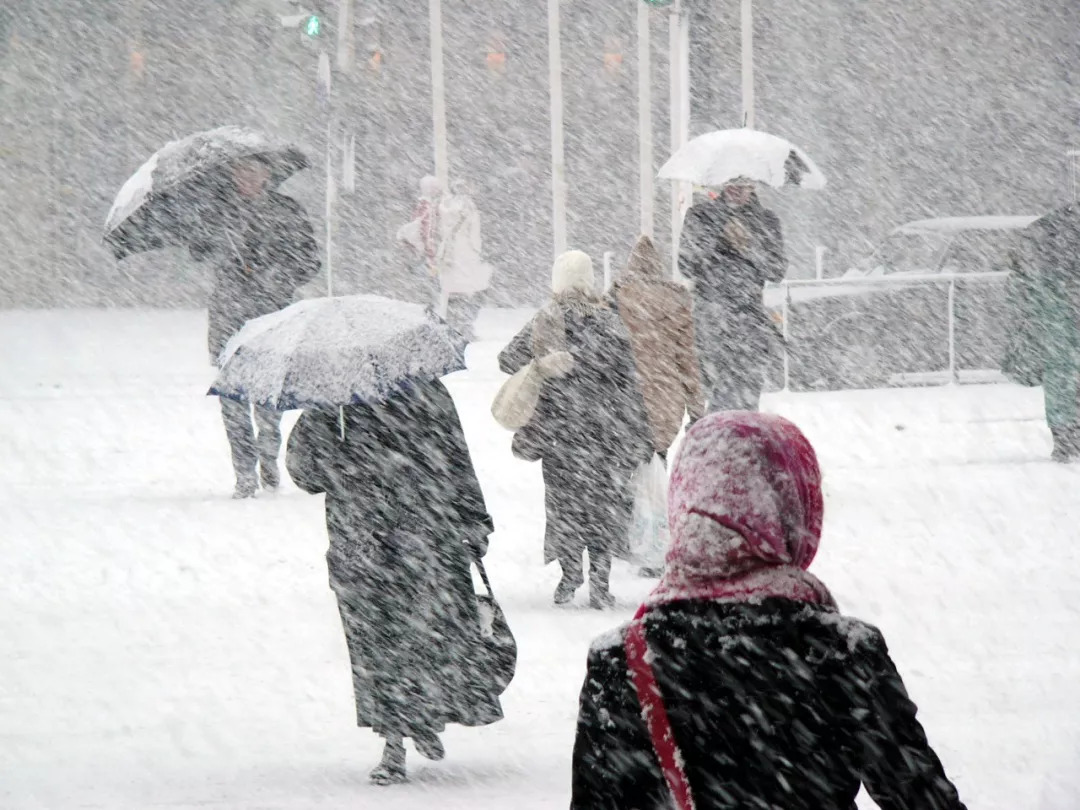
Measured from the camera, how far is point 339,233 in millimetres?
26734

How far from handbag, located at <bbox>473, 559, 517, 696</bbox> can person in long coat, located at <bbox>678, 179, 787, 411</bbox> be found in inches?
204

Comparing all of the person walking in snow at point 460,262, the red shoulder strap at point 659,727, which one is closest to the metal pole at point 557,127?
the person walking in snow at point 460,262

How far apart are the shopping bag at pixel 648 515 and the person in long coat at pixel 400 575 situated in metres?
2.84

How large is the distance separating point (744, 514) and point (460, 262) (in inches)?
722

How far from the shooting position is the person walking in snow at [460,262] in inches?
824

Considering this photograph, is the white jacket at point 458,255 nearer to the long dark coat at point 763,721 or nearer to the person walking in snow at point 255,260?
the person walking in snow at point 255,260

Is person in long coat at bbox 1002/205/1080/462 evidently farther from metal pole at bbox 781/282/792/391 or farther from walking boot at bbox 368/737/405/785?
walking boot at bbox 368/737/405/785

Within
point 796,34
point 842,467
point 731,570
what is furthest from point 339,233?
point 731,570

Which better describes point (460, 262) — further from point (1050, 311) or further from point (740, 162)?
point (1050, 311)

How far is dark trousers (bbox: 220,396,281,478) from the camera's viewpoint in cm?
1127

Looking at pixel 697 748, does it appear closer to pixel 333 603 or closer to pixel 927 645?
pixel 927 645

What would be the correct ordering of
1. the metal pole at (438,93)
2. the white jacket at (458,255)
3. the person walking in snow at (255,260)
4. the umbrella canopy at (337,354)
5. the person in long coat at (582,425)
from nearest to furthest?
the umbrella canopy at (337,354) < the person in long coat at (582,425) < the person walking in snow at (255,260) < the white jacket at (458,255) < the metal pole at (438,93)

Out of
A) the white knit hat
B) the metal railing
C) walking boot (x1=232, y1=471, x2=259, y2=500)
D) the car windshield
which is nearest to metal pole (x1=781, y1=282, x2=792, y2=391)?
the metal railing

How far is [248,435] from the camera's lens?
11414 millimetres
